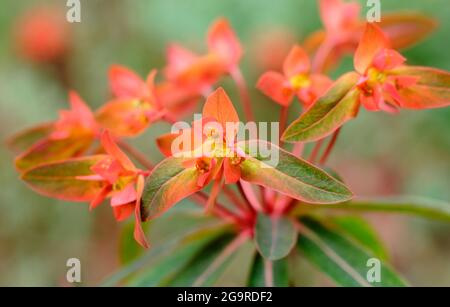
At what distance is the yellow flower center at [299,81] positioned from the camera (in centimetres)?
106

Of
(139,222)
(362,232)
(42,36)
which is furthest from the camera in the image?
(42,36)

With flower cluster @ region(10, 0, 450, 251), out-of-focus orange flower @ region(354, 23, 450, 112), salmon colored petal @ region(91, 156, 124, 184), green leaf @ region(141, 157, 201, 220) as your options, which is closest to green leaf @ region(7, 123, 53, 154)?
flower cluster @ region(10, 0, 450, 251)

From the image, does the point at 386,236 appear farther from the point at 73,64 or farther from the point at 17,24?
the point at 17,24

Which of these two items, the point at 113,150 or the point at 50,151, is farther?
the point at 50,151

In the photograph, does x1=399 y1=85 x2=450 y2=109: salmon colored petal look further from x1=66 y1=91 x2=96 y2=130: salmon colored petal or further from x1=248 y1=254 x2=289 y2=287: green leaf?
x1=66 y1=91 x2=96 y2=130: salmon colored petal

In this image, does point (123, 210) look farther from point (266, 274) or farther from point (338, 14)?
point (338, 14)

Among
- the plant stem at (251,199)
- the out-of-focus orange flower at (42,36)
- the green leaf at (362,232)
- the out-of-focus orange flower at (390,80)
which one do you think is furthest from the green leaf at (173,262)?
the out-of-focus orange flower at (42,36)

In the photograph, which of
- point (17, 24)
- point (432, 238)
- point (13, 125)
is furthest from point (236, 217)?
point (17, 24)

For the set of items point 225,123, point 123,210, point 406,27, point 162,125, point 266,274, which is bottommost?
point 266,274

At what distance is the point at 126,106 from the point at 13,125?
5.61 feet

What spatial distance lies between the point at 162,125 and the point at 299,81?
6.08 feet

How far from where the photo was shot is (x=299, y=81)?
1062 millimetres

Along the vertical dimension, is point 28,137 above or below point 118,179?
above

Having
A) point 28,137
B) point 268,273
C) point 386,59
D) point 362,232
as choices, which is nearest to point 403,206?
point 362,232
